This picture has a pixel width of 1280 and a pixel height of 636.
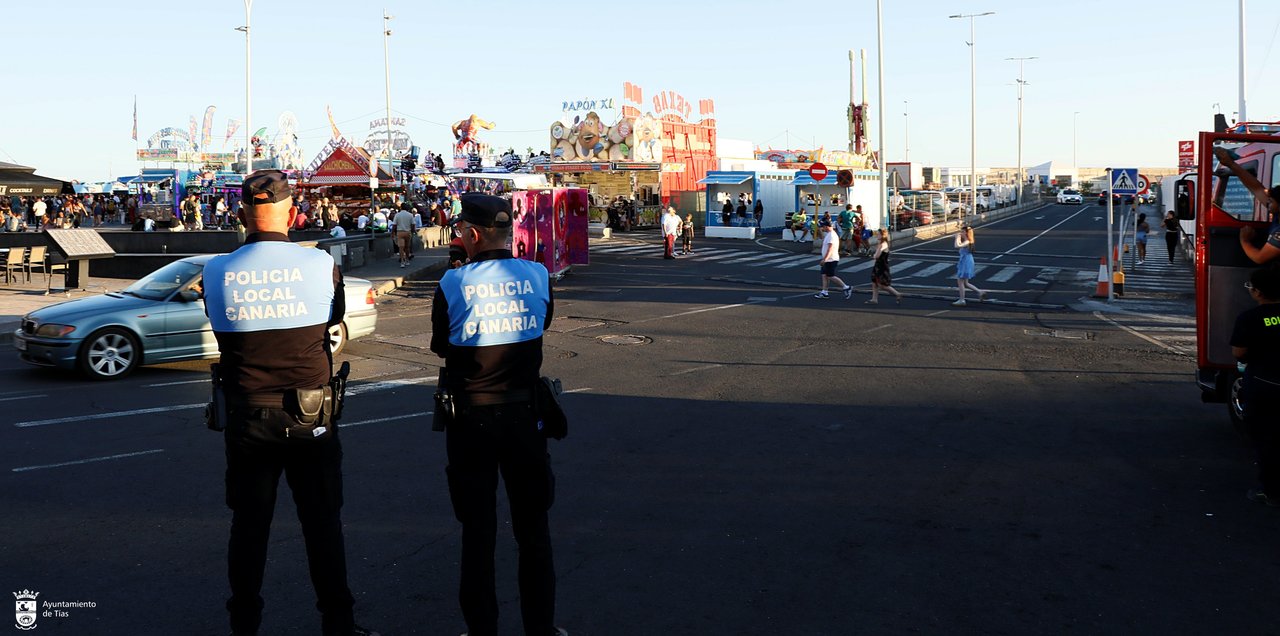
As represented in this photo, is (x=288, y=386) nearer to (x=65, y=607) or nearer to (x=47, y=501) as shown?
(x=65, y=607)

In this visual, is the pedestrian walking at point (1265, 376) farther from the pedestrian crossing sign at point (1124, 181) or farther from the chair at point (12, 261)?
the chair at point (12, 261)

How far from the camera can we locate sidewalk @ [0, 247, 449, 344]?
54.4 feet

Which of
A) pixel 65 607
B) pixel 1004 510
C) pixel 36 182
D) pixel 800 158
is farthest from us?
pixel 800 158

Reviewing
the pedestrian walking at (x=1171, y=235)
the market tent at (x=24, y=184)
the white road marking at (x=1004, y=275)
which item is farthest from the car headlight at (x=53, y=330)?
the pedestrian walking at (x=1171, y=235)

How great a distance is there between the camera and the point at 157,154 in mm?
120438

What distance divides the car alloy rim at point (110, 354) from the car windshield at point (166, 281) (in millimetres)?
708

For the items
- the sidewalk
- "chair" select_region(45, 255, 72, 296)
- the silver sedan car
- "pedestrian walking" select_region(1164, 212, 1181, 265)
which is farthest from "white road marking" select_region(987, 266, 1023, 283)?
"chair" select_region(45, 255, 72, 296)

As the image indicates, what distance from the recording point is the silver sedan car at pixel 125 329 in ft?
36.3

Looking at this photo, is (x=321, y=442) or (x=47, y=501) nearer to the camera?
(x=321, y=442)

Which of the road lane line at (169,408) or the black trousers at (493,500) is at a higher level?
the black trousers at (493,500)

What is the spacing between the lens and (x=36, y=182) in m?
22.9

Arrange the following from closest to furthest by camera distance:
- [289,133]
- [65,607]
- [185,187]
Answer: [65,607]
[185,187]
[289,133]

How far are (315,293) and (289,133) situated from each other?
84521 millimetres

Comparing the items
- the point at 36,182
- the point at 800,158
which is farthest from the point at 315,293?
the point at 800,158
